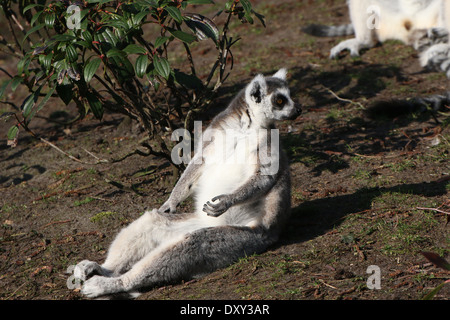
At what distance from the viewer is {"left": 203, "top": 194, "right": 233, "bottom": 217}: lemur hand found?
4047mm

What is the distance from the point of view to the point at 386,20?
8516 millimetres

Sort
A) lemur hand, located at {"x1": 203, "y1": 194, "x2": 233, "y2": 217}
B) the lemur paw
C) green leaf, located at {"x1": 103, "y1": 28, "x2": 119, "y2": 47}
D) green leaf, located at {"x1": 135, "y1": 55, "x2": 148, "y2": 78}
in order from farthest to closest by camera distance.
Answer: green leaf, located at {"x1": 103, "y1": 28, "x2": 119, "y2": 47}, green leaf, located at {"x1": 135, "y1": 55, "x2": 148, "y2": 78}, lemur hand, located at {"x1": 203, "y1": 194, "x2": 233, "y2": 217}, the lemur paw

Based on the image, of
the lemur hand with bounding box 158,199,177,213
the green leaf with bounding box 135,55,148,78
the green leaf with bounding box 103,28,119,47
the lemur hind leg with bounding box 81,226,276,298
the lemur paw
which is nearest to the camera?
the lemur hind leg with bounding box 81,226,276,298

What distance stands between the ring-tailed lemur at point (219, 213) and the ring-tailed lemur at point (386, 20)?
4.00 m

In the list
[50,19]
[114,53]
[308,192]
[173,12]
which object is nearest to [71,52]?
[114,53]

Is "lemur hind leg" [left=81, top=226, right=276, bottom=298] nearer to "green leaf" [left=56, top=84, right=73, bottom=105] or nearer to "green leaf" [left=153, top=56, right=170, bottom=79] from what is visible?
"green leaf" [left=153, top=56, right=170, bottom=79]

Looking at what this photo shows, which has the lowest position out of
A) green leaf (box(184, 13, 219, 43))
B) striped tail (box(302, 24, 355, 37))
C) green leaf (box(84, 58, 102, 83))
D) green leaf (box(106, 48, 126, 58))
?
green leaf (box(84, 58, 102, 83))

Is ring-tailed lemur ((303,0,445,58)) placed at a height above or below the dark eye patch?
above

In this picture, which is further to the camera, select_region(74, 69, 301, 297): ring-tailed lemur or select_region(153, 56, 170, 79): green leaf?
select_region(153, 56, 170, 79): green leaf

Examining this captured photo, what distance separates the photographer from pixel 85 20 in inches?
168

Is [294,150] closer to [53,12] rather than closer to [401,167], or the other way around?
[401,167]

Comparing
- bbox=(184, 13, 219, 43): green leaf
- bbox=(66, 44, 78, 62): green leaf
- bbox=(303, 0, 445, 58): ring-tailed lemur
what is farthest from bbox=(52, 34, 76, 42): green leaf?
bbox=(303, 0, 445, 58): ring-tailed lemur

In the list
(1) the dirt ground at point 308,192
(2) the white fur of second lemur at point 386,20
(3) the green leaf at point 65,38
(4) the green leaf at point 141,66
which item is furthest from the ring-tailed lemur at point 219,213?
(2) the white fur of second lemur at point 386,20

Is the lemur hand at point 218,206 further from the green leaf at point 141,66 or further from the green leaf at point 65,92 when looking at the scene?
the green leaf at point 65,92
